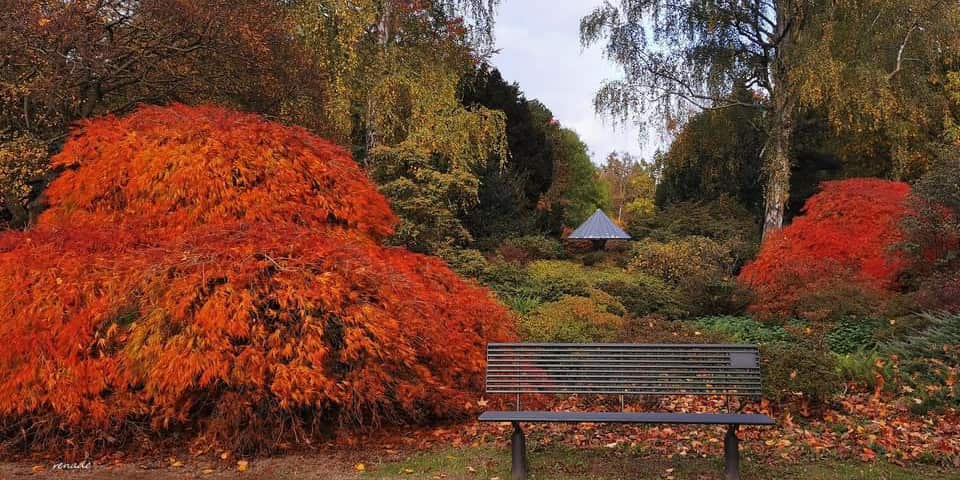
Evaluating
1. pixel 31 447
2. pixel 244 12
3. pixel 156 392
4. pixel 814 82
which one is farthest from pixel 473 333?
pixel 814 82

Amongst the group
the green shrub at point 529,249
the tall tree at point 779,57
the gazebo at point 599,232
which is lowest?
the green shrub at point 529,249

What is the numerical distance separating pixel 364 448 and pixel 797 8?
564 inches

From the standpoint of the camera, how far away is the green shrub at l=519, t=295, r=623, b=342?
8.27 meters

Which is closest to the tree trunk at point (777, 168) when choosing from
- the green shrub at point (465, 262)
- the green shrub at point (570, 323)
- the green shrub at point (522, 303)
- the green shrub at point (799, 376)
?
the green shrub at point (465, 262)

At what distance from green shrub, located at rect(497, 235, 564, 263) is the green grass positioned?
10.4 meters

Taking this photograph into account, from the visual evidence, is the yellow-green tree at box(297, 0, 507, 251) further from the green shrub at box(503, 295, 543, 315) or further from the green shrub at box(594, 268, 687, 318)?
Result: the green shrub at box(594, 268, 687, 318)

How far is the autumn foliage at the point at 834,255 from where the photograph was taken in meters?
10.1

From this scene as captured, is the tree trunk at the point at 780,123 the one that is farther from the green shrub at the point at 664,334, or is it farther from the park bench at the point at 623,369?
the park bench at the point at 623,369

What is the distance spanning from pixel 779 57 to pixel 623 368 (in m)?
13.0

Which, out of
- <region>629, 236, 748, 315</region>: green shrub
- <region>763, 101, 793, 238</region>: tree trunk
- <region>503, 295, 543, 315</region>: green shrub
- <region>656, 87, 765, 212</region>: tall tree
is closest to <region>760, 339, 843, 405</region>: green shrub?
<region>503, 295, 543, 315</region>: green shrub

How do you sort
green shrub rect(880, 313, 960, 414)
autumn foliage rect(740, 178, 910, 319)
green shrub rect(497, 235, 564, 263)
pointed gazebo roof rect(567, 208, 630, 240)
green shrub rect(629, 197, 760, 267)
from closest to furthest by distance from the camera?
green shrub rect(880, 313, 960, 414)
autumn foliage rect(740, 178, 910, 319)
green shrub rect(497, 235, 564, 263)
green shrub rect(629, 197, 760, 267)
pointed gazebo roof rect(567, 208, 630, 240)

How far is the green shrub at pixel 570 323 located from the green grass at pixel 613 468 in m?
3.05

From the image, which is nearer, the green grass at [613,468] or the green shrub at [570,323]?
the green grass at [613,468]

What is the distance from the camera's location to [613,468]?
15.7ft
